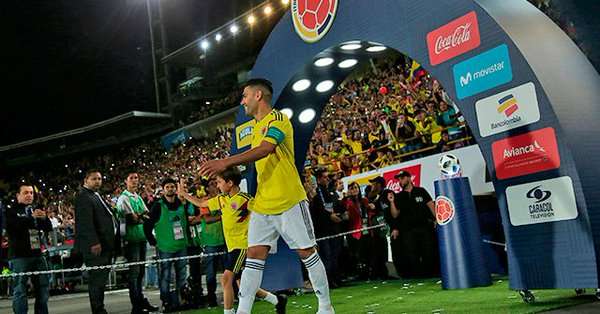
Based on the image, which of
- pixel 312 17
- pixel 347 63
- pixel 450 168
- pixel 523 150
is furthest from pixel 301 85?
pixel 523 150

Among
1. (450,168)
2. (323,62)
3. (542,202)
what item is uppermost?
(323,62)

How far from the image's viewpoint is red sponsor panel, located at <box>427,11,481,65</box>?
18.3 feet

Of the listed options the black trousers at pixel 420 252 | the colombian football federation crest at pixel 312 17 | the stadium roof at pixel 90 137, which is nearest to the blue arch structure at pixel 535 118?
the colombian football federation crest at pixel 312 17

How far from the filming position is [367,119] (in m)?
17.2

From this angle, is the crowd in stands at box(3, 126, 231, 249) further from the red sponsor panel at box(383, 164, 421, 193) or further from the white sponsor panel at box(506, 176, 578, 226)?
the white sponsor panel at box(506, 176, 578, 226)

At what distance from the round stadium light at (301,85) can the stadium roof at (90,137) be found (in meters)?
25.7

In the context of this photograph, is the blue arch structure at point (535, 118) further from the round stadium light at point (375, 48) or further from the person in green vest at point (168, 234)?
the person in green vest at point (168, 234)

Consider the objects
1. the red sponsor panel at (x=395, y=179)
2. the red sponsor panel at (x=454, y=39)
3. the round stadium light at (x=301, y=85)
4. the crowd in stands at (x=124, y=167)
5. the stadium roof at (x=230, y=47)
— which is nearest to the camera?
the red sponsor panel at (x=454, y=39)

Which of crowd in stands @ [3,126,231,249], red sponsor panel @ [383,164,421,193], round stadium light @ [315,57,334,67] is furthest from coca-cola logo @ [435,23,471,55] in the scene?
crowd in stands @ [3,126,231,249]

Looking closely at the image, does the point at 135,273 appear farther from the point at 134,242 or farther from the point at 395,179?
the point at 395,179

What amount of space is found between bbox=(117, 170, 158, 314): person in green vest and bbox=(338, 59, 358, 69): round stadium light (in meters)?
3.51

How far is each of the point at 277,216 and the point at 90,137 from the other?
34.7 meters

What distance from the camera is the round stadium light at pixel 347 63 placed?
27.2ft

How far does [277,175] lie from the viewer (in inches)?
205
